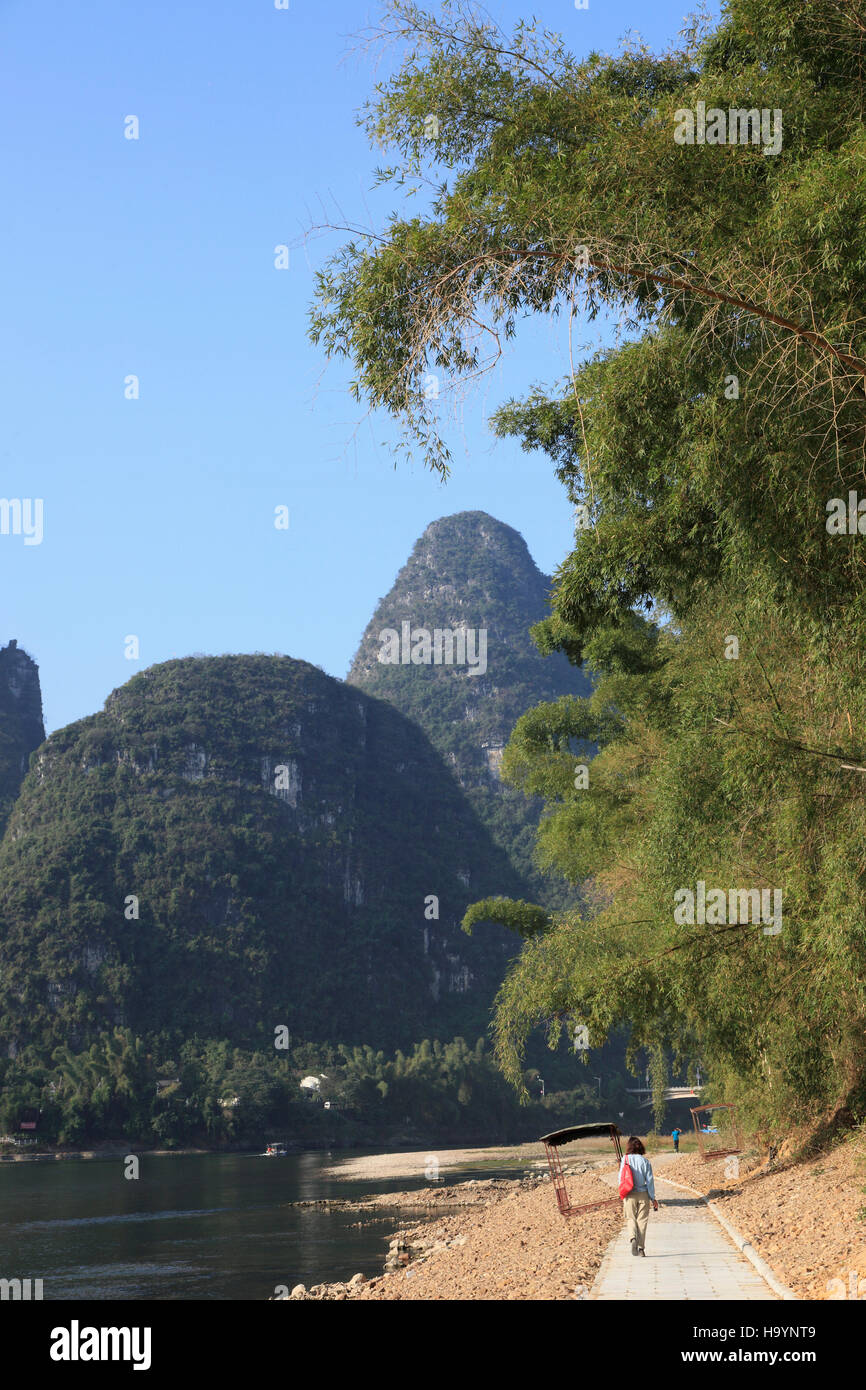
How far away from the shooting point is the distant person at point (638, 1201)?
9.91 m

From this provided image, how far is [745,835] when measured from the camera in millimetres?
10188

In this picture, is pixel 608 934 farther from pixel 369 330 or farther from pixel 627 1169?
pixel 369 330

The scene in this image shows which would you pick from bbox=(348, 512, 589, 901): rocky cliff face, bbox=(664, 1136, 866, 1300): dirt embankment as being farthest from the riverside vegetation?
bbox=(348, 512, 589, 901): rocky cliff face

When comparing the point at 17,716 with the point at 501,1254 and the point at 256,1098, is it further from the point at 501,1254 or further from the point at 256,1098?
the point at 501,1254

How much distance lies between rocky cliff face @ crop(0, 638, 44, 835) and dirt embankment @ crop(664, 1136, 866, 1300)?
134 metres

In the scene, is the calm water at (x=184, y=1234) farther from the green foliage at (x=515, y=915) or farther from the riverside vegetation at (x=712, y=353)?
the riverside vegetation at (x=712, y=353)

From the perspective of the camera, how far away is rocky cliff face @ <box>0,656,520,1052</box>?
103625mm

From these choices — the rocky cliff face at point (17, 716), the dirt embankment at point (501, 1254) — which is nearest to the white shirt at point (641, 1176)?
the dirt embankment at point (501, 1254)

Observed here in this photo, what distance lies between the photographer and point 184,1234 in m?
28.8

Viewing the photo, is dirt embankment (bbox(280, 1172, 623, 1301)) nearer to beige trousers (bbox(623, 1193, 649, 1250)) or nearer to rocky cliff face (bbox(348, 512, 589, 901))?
beige trousers (bbox(623, 1193, 649, 1250))

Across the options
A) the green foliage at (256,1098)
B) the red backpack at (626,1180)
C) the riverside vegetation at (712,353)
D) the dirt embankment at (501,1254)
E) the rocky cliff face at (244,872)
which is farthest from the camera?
the rocky cliff face at (244,872)

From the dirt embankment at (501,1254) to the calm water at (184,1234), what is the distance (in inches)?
49.2

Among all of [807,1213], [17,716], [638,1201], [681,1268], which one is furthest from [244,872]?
[681,1268]

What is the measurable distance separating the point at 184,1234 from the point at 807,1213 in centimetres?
2114
